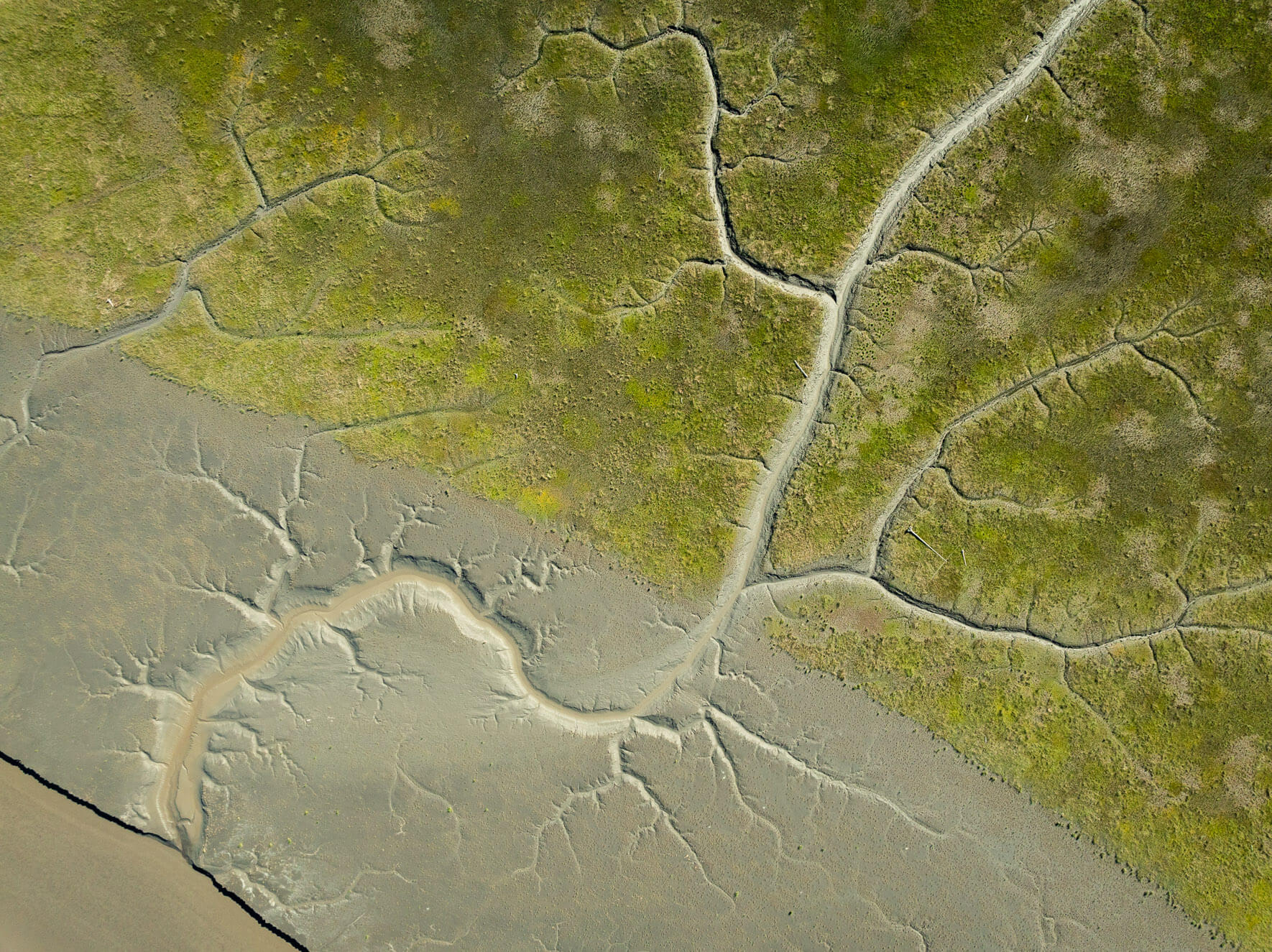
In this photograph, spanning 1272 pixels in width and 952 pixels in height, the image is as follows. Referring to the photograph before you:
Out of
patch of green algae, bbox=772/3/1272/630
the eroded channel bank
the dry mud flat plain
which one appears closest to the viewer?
the dry mud flat plain

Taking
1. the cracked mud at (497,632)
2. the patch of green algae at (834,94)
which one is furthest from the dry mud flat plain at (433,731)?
the patch of green algae at (834,94)

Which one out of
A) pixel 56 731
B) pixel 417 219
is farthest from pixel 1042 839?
pixel 56 731

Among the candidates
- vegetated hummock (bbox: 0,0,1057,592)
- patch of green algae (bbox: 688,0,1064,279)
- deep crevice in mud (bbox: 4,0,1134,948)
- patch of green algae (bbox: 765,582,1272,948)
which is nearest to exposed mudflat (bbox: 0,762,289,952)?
deep crevice in mud (bbox: 4,0,1134,948)

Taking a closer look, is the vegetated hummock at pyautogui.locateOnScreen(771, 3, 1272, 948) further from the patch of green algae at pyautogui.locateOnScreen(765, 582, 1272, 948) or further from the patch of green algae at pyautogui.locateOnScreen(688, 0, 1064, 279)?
the patch of green algae at pyautogui.locateOnScreen(688, 0, 1064, 279)

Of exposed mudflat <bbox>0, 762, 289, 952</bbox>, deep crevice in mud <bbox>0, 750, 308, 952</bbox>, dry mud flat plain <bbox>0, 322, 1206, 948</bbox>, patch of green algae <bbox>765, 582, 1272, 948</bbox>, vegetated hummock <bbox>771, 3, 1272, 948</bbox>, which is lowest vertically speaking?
exposed mudflat <bbox>0, 762, 289, 952</bbox>

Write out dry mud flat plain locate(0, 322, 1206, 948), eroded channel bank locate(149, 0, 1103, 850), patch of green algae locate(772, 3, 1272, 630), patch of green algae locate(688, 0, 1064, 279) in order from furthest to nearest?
patch of green algae locate(688, 0, 1064, 279) < patch of green algae locate(772, 3, 1272, 630) < eroded channel bank locate(149, 0, 1103, 850) < dry mud flat plain locate(0, 322, 1206, 948)

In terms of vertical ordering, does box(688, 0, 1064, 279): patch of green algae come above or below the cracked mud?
above

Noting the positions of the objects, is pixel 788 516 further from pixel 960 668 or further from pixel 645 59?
pixel 645 59

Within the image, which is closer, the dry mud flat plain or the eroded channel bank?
the dry mud flat plain
